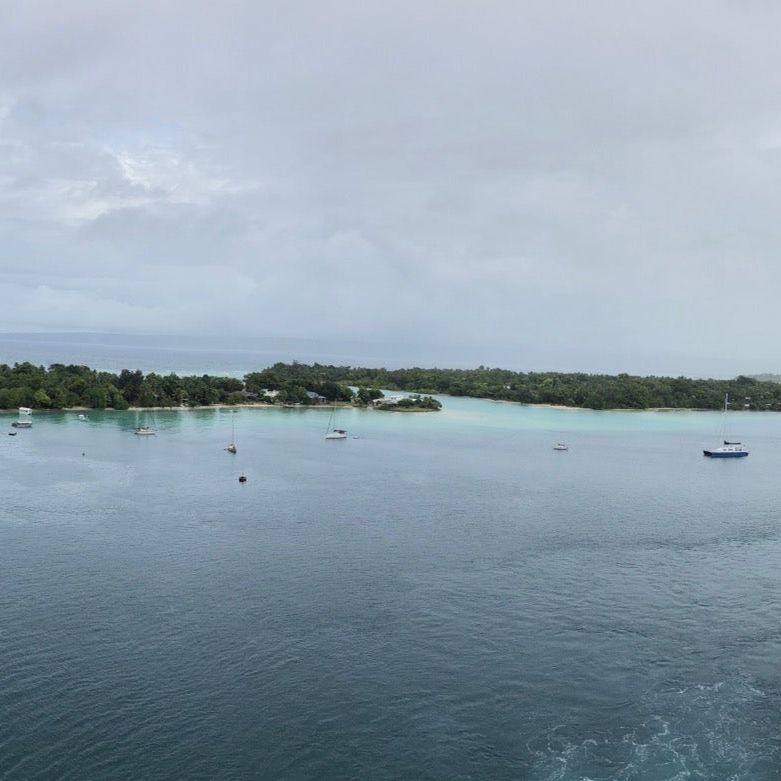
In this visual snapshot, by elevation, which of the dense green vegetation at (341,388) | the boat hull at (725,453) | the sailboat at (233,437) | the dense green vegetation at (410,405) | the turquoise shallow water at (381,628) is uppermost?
the dense green vegetation at (341,388)

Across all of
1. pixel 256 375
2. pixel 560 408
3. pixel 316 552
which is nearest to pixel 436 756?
pixel 316 552

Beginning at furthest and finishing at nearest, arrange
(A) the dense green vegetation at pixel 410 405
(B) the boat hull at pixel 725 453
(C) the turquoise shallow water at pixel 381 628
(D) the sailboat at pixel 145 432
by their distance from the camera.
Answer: (A) the dense green vegetation at pixel 410 405, (B) the boat hull at pixel 725 453, (D) the sailboat at pixel 145 432, (C) the turquoise shallow water at pixel 381 628

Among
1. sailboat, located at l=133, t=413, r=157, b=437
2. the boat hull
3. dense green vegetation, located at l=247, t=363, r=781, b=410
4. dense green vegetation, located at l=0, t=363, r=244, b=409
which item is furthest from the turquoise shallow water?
dense green vegetation, located at l=247, t=363, r=781, b=410

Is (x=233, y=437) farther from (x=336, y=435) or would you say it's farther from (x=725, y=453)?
(x=725, y=453)

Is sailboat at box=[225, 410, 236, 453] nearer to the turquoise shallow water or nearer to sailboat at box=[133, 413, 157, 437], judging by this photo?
sailboat at box=[133, 413, 157, 437]

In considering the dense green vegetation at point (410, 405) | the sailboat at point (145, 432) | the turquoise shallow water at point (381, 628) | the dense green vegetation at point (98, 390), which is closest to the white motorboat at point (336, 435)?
the sailboat at point (145, 432)

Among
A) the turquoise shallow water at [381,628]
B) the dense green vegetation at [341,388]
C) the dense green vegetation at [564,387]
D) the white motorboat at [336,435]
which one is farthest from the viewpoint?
the dense green vegetation at [564,387]

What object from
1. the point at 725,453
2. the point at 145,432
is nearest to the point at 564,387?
the point at 725,453

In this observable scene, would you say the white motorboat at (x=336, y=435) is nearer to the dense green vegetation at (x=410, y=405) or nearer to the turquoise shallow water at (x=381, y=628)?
the turquoise shallow water at (x=381, y=628)
